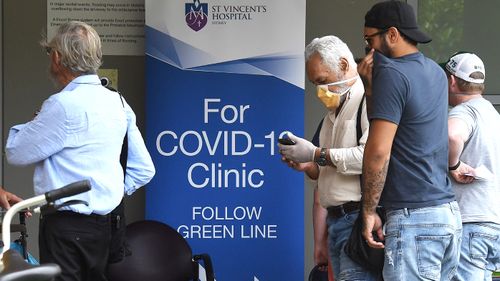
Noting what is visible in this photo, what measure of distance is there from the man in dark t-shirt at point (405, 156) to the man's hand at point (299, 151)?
1.67 feet

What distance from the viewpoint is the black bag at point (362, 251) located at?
3738mm

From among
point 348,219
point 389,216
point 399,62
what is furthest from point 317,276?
point 399,62

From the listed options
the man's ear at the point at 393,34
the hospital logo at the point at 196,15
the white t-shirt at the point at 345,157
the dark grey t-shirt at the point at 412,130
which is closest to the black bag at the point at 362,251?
the dark grey t-shirt at the point at 412,130

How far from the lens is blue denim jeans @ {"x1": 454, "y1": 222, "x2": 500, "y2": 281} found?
4293 millimetres

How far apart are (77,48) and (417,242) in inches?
62.3

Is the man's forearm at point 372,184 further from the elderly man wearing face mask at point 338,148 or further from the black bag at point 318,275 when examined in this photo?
the black bag at point 318,275

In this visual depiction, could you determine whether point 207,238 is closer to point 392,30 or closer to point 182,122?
point 182,122

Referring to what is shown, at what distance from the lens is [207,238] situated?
5.62 meters

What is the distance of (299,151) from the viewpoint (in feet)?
13.8

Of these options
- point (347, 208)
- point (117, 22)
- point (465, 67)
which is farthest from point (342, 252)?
point (117, 22)

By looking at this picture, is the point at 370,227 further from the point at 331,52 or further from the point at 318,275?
the point at 318,275

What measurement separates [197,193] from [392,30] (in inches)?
87.1

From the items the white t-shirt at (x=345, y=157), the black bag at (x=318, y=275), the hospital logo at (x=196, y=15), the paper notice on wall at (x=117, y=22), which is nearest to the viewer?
the white t-shirt at (x=345, y=157)

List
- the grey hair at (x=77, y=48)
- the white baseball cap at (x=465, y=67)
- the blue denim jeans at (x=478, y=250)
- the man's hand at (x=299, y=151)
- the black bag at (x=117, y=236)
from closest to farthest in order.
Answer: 1. the grey hair at (x=77, y=48)
2. the black bag at (x=117, y=236)
3. the man's hand at (x=299, y=151)
4. the blue denim jeans at (x=478, y=250)
5. the white baseball cap at (x=465, y=67)
